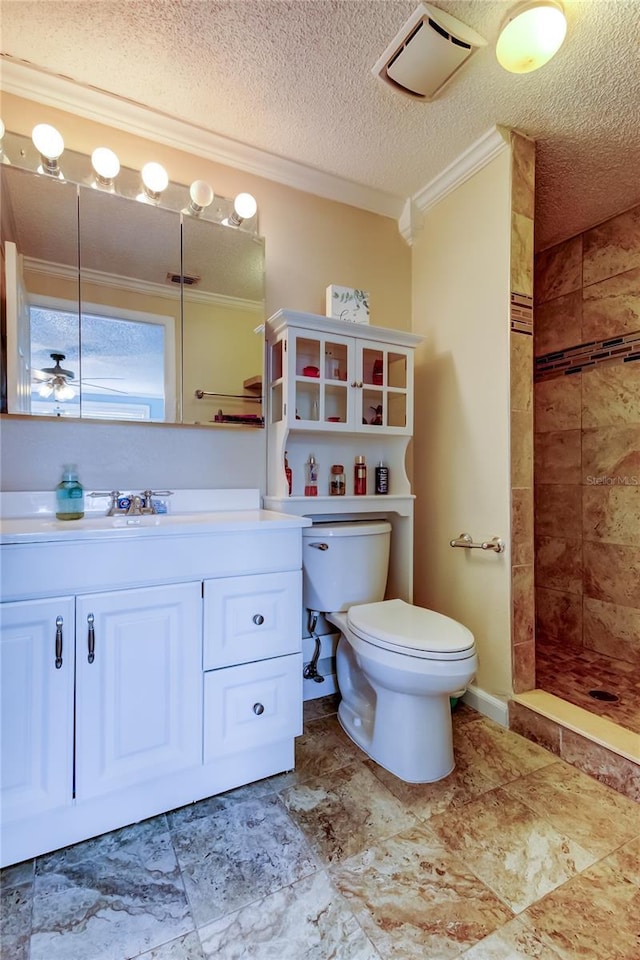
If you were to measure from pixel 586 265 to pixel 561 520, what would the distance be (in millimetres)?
1350

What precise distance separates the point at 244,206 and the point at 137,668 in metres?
1.70

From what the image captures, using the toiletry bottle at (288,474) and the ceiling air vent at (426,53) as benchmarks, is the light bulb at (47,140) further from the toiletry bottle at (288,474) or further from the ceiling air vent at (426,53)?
the toiletry bottle at (288,474)

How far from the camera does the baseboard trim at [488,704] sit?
5.50ft

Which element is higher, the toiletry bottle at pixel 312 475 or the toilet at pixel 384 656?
the toiletry bottle at pixel 312 475

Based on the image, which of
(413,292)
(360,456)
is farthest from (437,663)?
(413,292)

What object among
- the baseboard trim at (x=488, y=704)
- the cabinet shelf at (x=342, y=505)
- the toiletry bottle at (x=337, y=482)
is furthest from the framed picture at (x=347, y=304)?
the baseboard trim at (x=488, y=704)

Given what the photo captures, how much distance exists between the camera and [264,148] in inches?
69.0

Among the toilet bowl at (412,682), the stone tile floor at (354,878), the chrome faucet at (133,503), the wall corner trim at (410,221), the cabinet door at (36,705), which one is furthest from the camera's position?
the wall corner trim at (410,221)

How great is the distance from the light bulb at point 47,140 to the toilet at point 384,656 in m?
1.54

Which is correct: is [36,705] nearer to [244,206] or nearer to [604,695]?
→ [244,206]

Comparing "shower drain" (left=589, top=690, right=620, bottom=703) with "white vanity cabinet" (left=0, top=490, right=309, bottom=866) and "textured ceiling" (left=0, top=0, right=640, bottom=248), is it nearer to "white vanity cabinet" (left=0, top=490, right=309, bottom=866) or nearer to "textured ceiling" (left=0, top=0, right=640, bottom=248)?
"white vanity cabinet" (left=0, top=490, right=309, bottom=866)

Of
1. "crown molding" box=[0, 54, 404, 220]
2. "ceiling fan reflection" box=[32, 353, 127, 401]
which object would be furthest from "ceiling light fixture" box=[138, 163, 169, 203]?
"ceiling fan reflection" box=[32, 353, 127, 401]

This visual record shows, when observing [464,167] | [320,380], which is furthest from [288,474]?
[464,167]

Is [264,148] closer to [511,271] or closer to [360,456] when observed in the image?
[511,271]
